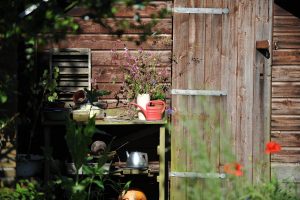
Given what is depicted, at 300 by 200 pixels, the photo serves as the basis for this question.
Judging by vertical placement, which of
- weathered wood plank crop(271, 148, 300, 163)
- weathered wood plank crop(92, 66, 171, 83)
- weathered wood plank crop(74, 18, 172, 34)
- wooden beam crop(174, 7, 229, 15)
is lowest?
weathered wood plank crop(271, 148, 300, 163)

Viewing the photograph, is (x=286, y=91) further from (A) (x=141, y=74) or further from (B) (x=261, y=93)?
(A) (x=141, y=74)

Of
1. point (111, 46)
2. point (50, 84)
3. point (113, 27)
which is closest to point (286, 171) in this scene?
point (111, 46)

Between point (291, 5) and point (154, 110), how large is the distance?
2061 mm

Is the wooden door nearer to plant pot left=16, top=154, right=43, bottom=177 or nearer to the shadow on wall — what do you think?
the shadow on wall

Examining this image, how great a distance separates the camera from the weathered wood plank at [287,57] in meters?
7.70

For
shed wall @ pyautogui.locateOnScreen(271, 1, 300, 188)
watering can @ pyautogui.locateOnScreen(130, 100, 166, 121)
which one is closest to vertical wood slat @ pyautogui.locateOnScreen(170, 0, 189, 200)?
watering can @ pyautogui.locateOnScreen(130, 100, 166, 121)

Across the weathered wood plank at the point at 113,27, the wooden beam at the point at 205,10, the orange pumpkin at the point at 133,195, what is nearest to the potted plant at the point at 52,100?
the weathered wood plank at the point at 113,27

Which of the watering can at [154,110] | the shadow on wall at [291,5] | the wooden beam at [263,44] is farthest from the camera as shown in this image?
the shadow on wall at [291,5]

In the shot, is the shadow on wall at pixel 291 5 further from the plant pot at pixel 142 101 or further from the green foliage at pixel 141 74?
the plant pot at pixel 142 101

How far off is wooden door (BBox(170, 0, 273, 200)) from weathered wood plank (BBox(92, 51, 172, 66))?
0.70ft

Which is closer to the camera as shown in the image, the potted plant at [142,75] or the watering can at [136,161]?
the watering can at [136,161]

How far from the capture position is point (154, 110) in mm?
7016

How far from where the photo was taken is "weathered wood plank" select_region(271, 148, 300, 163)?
25.4 ft

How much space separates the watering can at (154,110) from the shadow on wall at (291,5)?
1835 mm
